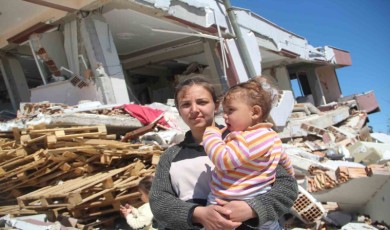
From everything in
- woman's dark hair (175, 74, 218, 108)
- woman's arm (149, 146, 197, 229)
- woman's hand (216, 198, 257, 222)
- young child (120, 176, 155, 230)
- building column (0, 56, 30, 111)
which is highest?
building column (0, 56, 30, 111)

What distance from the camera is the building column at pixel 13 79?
10562 mm

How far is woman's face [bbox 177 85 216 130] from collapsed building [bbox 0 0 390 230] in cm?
260

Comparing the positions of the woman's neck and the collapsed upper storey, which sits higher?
the collapsed upper storey

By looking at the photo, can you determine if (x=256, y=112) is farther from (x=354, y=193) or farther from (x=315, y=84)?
(x=315, y=84)

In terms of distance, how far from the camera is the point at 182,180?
5.77 ft

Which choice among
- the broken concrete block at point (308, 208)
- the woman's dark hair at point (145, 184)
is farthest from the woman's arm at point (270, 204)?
the woman's dark hair at point (145, 184)

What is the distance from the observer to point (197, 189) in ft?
5.92

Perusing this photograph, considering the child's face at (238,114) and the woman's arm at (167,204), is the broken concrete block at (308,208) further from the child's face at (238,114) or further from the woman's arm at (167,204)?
Answer: the woman's arm at (167,204)

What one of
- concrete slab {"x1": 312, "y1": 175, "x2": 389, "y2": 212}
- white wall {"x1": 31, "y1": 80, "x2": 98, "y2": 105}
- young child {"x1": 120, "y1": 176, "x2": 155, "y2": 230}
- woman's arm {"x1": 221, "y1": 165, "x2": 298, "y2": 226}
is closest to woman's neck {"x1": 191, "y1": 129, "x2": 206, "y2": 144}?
woman's arm {"x1": 221, "y1": 165, "x2": 298, "y2": 226}

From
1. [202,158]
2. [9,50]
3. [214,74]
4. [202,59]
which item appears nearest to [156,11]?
[214,74]

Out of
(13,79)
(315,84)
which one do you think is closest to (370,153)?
(13,79)

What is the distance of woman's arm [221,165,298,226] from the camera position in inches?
64.2

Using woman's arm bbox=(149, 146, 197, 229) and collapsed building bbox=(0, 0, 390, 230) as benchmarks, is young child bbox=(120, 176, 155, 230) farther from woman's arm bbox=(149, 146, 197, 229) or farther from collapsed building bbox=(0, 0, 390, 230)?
woman's arm bbox=(149, 146, 197, 229)

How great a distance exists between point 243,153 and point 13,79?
10949 mm
